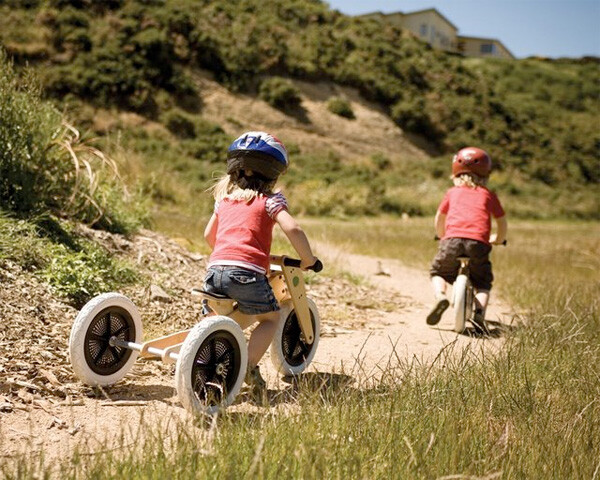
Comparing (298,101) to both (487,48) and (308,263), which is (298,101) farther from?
(487,48)

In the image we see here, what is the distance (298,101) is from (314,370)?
27.6 m

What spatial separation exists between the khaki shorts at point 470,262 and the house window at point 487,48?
3061 inches

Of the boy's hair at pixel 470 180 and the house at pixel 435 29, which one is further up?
the house at pixel 435 29

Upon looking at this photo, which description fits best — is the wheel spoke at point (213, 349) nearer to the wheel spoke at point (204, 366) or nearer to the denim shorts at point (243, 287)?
the wheel spoke at point (204, 366)

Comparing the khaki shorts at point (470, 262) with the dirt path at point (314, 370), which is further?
the khaki shorts at point (470, 262)

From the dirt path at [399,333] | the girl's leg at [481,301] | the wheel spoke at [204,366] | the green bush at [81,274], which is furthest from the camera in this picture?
Answer: the girl's leg at [481,301]

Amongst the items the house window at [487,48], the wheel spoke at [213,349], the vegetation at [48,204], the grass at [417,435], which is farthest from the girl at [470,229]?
the house window at [487,48]

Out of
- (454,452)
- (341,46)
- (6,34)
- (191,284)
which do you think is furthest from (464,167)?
(341,46)

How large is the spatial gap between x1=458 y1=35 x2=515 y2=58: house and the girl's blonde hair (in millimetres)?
77352

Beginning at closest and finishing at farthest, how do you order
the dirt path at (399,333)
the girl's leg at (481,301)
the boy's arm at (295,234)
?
the boy's arm at (295,234) → the dirt path at (399,333) → the girl's leg at (481,301)

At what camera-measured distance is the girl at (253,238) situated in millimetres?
3846

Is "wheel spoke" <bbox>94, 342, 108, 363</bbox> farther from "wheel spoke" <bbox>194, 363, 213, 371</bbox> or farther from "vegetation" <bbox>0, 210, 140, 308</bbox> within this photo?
"vegetation" <bbox>0, 210, 140, 308</bbox>

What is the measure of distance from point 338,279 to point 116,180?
9.59 feet

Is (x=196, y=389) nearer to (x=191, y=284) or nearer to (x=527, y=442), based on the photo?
(x=527, y=442)
